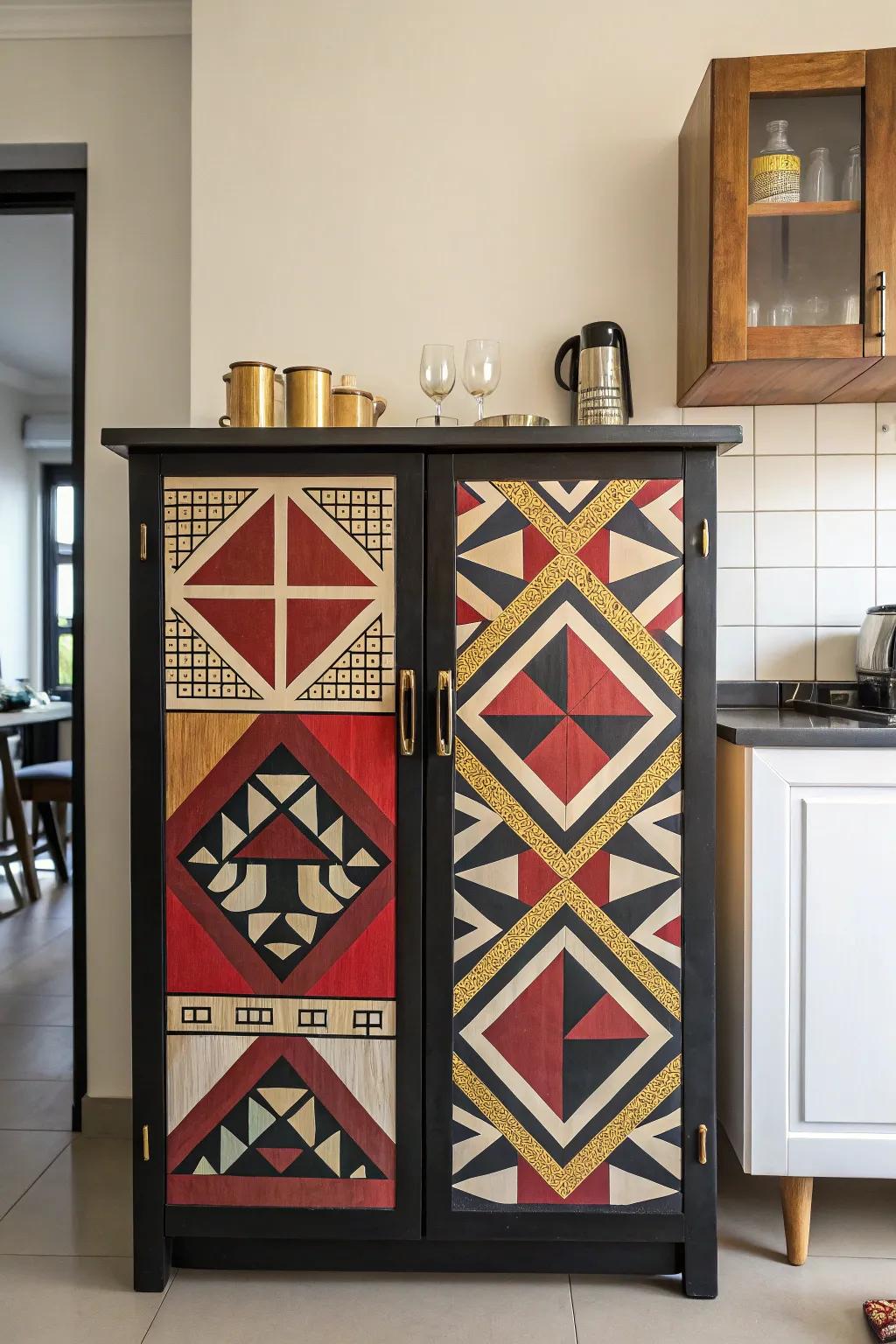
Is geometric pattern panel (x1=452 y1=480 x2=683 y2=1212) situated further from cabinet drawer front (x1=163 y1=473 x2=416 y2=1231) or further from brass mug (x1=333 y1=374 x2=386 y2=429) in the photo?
brass mug (x1=333 y1=374 x2=386 y2=429)

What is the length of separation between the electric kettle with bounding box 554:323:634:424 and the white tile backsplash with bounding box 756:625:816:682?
61 cm

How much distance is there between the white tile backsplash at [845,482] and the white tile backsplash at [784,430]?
56mm

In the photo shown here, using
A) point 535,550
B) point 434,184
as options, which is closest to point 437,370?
point 535,550

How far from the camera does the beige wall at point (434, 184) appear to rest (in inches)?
80.7

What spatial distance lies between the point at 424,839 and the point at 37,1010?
206cm

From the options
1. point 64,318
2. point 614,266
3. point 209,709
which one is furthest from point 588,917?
point 64,318

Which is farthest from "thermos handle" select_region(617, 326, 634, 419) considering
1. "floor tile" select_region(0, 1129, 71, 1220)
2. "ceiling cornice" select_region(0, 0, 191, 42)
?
"floor tile" select_region(0, 1129, 71, 1220)

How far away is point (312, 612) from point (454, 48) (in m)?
1.40

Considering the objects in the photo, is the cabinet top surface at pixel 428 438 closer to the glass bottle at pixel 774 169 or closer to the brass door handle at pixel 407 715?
the brass door handle at pixel 407 715

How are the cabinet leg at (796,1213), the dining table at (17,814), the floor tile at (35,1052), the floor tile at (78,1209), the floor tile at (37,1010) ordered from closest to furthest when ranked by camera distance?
1. the cabinet leg at (796,1213)
2. the floor tile at (78,1209)
3. the floor tile at (35,1052)
4. the floor tile at (37,1010)
5. the dining table at (17,814)

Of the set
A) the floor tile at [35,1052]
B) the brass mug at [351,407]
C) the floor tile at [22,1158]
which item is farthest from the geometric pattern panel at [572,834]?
the floor tile at [35,1052]

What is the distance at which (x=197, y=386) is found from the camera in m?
2.07

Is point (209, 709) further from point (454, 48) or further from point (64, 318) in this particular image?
point (64, 318)

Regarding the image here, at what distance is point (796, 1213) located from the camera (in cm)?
170
